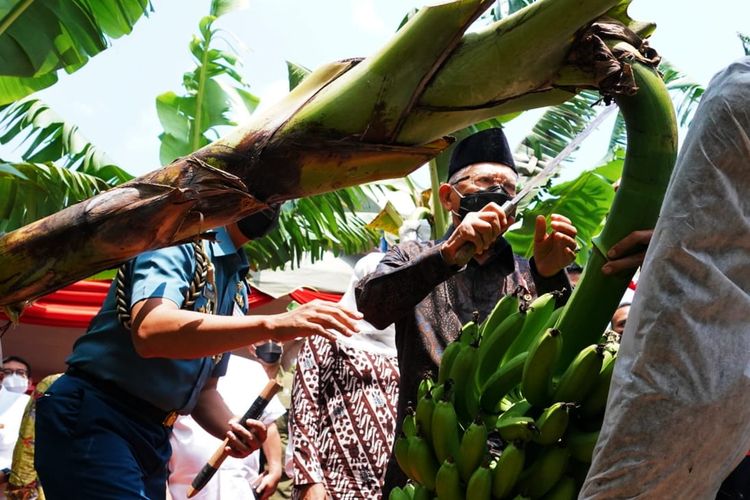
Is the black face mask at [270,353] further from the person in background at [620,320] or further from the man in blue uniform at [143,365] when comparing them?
the man in blue uniform at [143,365]

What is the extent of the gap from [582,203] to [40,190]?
445cm

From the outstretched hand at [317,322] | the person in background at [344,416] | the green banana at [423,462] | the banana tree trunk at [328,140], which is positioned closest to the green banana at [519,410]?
the green banana at [423,462]

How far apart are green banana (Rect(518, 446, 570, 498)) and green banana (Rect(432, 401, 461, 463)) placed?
202 millimetres

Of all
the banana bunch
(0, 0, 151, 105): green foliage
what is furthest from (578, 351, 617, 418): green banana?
(0, 0, 151, 105): green foliage

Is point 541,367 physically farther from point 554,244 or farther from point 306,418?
point 306,418

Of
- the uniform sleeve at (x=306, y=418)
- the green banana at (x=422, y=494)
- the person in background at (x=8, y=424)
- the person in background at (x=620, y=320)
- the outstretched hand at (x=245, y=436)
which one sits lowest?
the person in background at (x=8, y=424)

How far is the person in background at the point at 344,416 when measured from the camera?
4176 mm

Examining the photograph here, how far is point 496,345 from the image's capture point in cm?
258

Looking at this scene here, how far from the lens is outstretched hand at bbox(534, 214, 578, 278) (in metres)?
2.79

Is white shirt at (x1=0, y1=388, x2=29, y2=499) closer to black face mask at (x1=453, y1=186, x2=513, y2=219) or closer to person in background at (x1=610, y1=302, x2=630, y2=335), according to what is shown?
person in background at (x1=610, y1=302, x2=630, y2=335)

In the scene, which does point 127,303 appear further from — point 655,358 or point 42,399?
point 655,358

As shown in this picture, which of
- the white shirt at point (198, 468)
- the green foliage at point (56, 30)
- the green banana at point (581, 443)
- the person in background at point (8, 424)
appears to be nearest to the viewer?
the green banana at point (581, 443)

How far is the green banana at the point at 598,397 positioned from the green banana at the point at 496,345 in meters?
0.41

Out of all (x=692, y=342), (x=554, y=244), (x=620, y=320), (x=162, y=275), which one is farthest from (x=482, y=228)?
(x=620, y=320)
